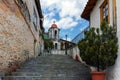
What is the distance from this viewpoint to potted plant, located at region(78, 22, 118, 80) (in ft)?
33.0

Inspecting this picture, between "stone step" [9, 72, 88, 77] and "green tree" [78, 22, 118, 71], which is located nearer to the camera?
"green tree" [78, 22, 118, 71]

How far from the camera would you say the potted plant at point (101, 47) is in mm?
10062

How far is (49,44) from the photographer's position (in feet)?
135

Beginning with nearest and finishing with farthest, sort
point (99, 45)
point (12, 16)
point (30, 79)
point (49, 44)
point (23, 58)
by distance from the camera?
point (99, 45)
point (30, 79)
point (12, 16)
point (23, 58)
point (49, 44)

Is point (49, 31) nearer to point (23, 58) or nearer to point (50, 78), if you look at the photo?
point (23, 58)

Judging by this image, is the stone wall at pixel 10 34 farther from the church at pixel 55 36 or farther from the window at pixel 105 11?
the church at pixel 55 36

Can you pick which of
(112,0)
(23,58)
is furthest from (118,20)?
(23,58)

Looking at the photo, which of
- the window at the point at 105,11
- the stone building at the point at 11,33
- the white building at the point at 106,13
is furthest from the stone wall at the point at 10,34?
the window at the point at 105,11

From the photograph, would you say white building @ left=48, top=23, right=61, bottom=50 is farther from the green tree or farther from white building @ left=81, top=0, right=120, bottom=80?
the green tree

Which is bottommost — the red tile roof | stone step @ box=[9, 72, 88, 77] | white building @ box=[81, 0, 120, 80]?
stone step @ box=[9, 72, 88, 77]

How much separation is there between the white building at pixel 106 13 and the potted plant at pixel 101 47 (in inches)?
11.4

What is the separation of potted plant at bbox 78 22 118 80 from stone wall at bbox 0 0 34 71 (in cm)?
336

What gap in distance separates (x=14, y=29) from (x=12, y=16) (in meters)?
0.71

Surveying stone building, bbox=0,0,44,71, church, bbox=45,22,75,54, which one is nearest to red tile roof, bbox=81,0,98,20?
stone building, bbox=0,0,44,71
